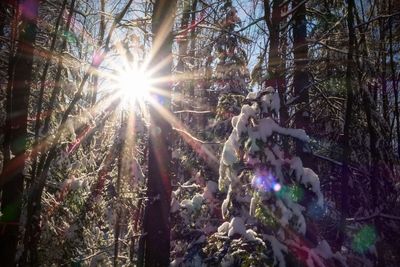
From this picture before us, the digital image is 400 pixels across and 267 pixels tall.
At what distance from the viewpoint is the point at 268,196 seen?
13.3ft

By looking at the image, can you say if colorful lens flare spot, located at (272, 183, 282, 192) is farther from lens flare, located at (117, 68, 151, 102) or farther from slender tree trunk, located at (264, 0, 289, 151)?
lens flare, located at (117, 68, 151, 102)

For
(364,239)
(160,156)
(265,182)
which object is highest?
(160,156)

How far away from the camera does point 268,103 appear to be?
14.4ft

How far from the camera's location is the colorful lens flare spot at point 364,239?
6062mm

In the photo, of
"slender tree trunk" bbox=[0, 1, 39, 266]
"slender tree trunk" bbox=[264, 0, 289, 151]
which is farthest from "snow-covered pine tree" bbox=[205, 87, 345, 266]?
"slender tree trunk" bbox=[0, 1, 39, 266]

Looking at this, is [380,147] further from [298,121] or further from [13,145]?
[13,145]

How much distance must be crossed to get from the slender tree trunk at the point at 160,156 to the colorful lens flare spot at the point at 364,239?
119 inches

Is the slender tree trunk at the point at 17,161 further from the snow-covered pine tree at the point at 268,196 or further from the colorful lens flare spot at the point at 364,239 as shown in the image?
the colorful lens flare spot at the point at 364,239

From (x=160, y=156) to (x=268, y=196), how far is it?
7.20ft

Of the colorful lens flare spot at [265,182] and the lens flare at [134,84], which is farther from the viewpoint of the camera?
→ the lens flare at [134,84]

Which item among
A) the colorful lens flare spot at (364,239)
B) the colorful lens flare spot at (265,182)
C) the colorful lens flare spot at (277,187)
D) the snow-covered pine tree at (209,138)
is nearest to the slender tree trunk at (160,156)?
the snow-covered pine tree at (209,138)

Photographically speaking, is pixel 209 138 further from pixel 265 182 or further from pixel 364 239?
pixel 265 182

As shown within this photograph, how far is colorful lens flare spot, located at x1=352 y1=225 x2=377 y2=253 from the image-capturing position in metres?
6.06

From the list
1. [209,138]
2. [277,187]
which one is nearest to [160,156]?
[277,187]
